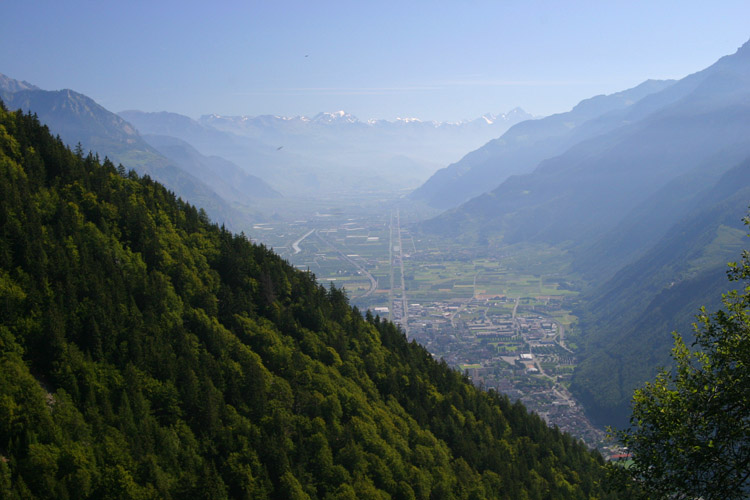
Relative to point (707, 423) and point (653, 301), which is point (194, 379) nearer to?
point (707, 423)

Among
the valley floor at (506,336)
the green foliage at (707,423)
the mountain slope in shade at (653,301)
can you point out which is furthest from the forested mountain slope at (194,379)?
the mountain slope in shade at (653,301)

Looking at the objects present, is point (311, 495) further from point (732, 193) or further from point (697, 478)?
point (732, 193)

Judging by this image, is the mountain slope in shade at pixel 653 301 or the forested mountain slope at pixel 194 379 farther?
the mountain slope in shade at pixel 653 301

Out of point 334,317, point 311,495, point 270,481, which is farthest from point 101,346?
point 334,317

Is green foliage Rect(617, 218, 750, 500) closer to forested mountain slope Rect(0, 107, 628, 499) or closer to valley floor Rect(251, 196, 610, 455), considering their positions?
forested mountain slope Rect(0, 107, 628, 499)

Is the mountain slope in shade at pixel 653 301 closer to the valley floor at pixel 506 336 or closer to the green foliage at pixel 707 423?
the valley floor at pixel 506 336

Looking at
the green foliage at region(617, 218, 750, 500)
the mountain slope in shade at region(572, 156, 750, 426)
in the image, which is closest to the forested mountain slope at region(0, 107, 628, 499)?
the green foliage at region(617, 218, 750, 500)

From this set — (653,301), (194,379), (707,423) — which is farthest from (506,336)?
(707,423)
